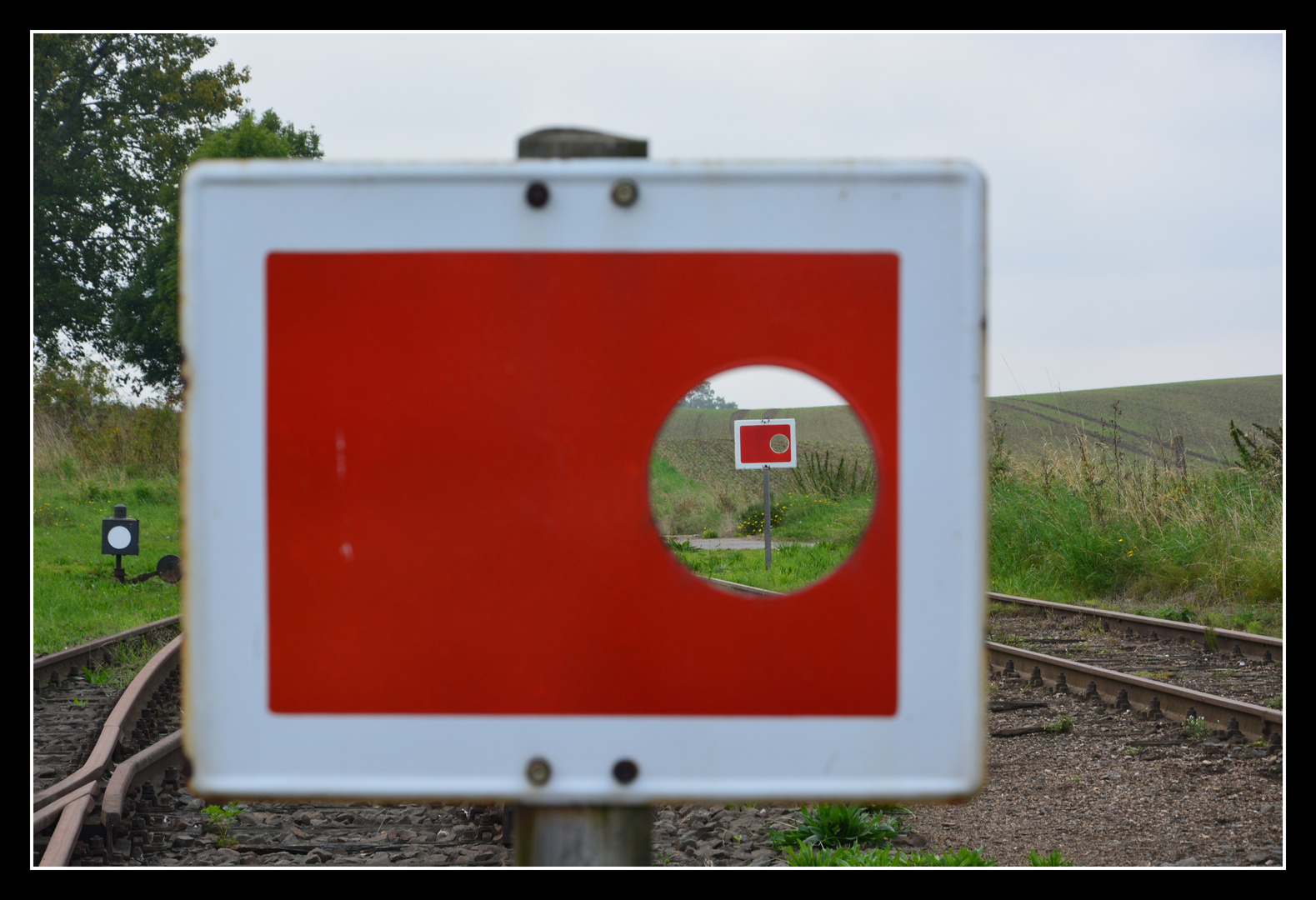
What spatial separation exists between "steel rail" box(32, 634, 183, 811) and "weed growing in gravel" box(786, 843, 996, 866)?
3.18 meters

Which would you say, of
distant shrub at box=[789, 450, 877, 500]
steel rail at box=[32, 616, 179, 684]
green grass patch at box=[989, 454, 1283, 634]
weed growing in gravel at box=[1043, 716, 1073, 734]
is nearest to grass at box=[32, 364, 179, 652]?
steel rail at box=[32, 616, 179, 684]

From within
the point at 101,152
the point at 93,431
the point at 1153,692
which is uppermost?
the point at 101,152

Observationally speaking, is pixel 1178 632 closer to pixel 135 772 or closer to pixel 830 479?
pixel 135 772

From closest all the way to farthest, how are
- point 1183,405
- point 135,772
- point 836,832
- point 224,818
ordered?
point 836,832
point 224,818
point 135,772
point 1183,405

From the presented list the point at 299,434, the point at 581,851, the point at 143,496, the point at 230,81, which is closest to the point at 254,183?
the point at 299,434

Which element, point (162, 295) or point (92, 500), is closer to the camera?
point (92, 500)

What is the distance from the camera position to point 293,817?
436 cm

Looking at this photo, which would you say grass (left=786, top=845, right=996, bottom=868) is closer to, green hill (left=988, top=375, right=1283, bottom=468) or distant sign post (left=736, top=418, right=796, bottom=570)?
distant sign post (left=736, top=418, right=796, bottom=570)

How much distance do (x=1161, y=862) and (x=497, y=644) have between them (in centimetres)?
395

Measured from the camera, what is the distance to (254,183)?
0.93m

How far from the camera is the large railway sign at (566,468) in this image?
0.90 m

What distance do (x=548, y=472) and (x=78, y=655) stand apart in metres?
8.33

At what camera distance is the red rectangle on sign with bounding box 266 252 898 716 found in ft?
2.94

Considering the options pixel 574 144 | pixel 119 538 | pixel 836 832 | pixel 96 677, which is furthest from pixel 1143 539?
pixel 574 144
